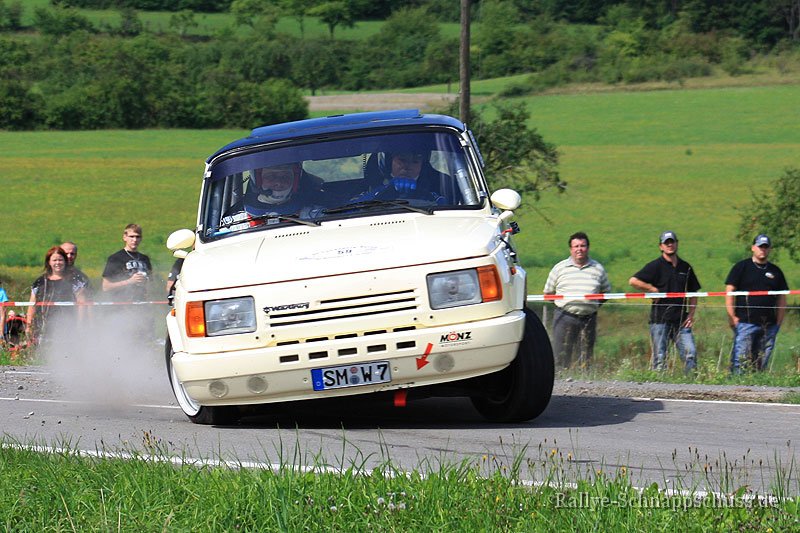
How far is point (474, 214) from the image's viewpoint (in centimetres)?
844

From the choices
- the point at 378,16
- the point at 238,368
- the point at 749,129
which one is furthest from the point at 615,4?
the point at 238,368

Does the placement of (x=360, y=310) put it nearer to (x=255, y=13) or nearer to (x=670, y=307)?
(x=670, y=307)

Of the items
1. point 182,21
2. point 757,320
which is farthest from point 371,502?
point 182,21

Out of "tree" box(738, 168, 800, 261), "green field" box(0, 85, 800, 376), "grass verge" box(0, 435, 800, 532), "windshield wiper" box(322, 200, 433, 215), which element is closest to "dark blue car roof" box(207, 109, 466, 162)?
"windshield wiper" box(322, 200, 433, 215)

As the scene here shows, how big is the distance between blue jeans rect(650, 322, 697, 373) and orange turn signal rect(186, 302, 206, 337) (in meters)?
6.73

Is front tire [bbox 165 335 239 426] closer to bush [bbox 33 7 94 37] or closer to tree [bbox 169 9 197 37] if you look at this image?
bush [bbox 33 7 94 37]

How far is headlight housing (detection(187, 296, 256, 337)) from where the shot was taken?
7.45m

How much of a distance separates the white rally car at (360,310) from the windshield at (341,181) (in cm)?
2

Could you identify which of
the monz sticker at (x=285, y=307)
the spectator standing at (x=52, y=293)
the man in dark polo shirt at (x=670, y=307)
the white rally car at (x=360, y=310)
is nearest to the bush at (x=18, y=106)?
the spectator standing at (x=52, y=293)

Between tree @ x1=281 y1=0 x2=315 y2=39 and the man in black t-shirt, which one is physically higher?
tree @ x1=281 y1=0 x2=315 y2=39

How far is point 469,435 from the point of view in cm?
762

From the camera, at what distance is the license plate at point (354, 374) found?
7352mm

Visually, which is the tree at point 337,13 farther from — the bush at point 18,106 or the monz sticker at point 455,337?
the monz sticker at point 455,337

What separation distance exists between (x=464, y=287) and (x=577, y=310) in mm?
6604
